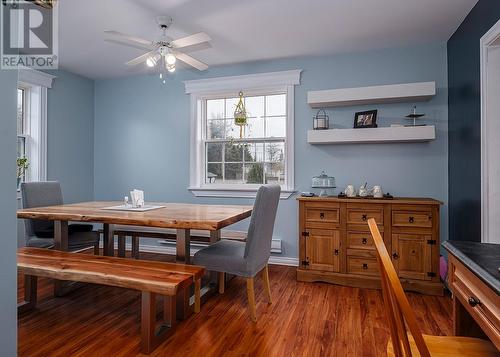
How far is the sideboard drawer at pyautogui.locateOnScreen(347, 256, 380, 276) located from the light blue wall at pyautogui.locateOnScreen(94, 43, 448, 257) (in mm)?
816

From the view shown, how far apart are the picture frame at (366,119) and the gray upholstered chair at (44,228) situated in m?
3.06

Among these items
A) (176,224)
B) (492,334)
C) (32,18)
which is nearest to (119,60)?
(32,18)

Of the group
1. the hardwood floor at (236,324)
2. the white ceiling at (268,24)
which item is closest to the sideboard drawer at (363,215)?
the hardwood floor at (236,324)

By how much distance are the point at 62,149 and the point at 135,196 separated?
2072 millimetres

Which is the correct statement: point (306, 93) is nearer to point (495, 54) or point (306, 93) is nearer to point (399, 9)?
point (399, 9)

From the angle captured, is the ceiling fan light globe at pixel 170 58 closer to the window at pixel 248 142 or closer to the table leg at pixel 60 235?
the window at pixel 248 142

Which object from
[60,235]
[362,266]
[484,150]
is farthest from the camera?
[362,266]

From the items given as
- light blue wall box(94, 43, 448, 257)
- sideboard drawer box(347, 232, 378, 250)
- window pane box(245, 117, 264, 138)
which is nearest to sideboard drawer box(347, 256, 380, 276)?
sideboard drawer box(347, 232, 378, 250)

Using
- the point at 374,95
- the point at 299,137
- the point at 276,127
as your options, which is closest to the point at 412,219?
the point at 374,95

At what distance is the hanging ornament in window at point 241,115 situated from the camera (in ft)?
12.3

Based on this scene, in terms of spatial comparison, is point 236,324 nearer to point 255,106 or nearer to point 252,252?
point 252,252

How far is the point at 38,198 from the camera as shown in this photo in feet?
10.2

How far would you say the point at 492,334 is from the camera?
3.00 feet

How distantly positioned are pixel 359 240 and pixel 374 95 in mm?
1517
